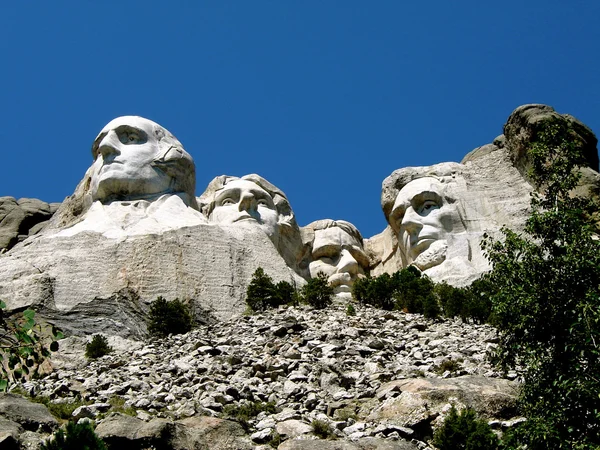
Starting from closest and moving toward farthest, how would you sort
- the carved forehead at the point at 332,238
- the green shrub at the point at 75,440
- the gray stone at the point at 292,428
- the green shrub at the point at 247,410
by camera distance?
the green shrub at the point at 75,440, the gray stone at the point at 292,428, the green shrub at the point at 247,410, the carved forehead at the point at 332,238

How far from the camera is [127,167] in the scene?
33812 millimetres

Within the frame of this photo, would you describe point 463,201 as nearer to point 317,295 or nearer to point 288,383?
point 317,295

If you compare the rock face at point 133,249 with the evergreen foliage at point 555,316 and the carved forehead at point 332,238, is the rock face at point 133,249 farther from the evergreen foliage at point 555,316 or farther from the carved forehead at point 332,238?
the evergreen foliage at point 555,316

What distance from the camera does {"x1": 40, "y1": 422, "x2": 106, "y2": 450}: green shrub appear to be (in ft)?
52.4

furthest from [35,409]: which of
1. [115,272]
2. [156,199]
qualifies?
[156,199]

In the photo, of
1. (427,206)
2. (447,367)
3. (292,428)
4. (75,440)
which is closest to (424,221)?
(427,206)

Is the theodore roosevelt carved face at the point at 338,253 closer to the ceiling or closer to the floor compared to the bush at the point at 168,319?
closer to the ceiling

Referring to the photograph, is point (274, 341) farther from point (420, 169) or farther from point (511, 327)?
point (420, 169)

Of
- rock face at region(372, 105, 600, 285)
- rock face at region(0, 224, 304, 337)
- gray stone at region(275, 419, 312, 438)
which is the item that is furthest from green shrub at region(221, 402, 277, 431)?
rock face at region(372, 105, 600, 285)

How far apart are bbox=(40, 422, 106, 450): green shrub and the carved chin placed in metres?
20.3

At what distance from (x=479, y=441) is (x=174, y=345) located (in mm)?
9227

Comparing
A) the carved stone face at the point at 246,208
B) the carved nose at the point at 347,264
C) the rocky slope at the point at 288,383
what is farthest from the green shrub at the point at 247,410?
the carved nose at the point at 347,264

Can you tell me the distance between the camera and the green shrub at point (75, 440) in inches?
628

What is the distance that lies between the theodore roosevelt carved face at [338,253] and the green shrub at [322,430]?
17.4 metres
